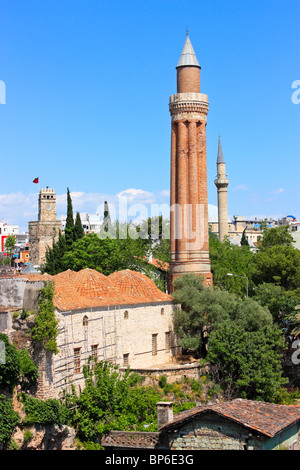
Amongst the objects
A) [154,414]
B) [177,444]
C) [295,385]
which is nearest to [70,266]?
[295,385]

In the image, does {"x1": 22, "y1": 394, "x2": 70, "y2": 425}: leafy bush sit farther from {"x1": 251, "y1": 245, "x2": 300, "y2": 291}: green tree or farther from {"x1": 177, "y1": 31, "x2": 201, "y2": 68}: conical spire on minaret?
{"x1": 177, "y1": 31, "x2": 201, "y2": 68}: conical spire on minaret

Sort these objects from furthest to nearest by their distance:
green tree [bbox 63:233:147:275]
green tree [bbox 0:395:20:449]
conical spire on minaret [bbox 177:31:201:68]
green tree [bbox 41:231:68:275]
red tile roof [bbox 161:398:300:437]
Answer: green tree [bbox 41:231:68:275], green tree [bbox 63:233:147:275], conical spire on minaret [bbox 177:31:201:68], green tree [bbox 0:395:20:449], red tile roof [bbox 161:398:300:437]

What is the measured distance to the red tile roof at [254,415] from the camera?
62.4 feet

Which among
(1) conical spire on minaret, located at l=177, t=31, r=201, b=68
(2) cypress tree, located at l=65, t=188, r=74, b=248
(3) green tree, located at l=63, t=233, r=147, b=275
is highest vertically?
(1) conical spire on minaret, located at l=177, t=31, r=201, b=68

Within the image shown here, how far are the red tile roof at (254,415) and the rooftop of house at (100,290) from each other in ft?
27.9

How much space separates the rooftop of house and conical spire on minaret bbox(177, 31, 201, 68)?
14.3m

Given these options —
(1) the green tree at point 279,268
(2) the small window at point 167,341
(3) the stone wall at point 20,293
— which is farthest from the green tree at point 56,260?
(3) the stone wall at point 20,293

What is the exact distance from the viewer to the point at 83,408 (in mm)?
27016

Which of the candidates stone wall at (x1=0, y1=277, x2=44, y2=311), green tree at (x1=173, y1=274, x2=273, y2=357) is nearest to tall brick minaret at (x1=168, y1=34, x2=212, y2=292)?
green tree at (x1=173, y1=274, x2=273, y2=357)

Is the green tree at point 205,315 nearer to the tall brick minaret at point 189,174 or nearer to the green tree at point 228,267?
the tall brick minaret at point 189,174

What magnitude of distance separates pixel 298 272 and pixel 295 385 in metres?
8.75

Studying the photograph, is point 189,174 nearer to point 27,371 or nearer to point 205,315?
point 205,315

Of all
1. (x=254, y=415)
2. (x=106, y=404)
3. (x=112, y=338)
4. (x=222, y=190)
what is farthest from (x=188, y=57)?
(x=222, y=190)

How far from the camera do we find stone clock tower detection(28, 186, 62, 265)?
10294 centimetres
